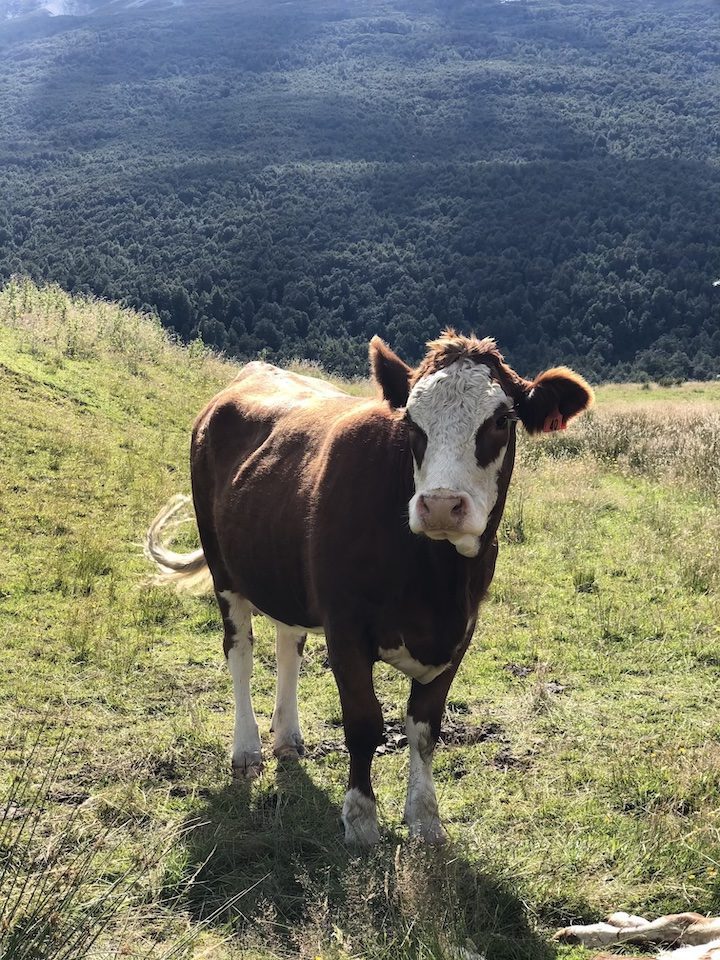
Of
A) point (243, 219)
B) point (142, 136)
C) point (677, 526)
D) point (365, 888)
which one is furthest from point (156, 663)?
point (142, 136)

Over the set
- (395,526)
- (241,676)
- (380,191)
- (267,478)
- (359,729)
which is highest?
(395,526)

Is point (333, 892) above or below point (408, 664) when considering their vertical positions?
below

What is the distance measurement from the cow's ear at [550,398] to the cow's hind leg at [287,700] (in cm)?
193

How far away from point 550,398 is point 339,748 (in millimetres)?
2541

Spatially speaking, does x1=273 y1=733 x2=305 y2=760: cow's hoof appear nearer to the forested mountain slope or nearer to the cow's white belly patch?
the cow's white belly patch

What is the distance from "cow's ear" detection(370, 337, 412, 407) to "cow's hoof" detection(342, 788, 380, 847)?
Answer: 6.10 ft

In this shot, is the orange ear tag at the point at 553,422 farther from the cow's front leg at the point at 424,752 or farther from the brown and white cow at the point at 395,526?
the cow's front leg at the point at 424,752

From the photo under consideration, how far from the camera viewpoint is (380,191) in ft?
260

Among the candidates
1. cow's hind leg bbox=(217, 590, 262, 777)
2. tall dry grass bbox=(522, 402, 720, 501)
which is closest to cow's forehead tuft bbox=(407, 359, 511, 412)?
cow's hind leg bbox=(217, 590, 262, 777)

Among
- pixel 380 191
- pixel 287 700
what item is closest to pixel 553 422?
pixel 287 700

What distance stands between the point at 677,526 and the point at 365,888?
285 inches

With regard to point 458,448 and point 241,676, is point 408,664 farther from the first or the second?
point 241,676

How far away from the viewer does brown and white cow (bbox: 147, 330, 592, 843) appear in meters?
3.96

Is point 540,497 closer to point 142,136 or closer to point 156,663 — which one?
point 156,663
